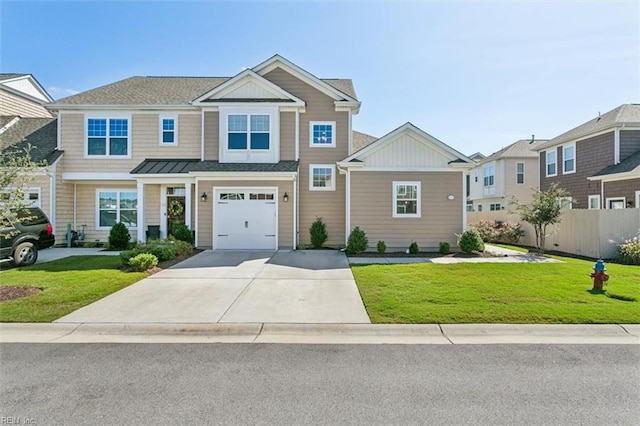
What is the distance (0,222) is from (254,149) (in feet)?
31.7

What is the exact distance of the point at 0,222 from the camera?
7.77 meters

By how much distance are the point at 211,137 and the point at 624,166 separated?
20.9 m

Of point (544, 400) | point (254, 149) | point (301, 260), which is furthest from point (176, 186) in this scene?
point (544, 400)

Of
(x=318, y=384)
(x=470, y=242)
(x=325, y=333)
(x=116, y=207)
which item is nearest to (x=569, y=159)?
(x=470, y=242)

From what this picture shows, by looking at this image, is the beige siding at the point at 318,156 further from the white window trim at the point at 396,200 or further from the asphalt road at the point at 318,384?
the asphalt road at the point at 318,384

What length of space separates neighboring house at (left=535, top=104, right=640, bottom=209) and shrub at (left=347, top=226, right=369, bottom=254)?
13.6 metres

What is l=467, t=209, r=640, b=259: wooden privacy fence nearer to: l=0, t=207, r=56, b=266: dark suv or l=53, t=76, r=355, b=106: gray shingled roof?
l=53, t=76, r=355, b=106: gray shingled roof

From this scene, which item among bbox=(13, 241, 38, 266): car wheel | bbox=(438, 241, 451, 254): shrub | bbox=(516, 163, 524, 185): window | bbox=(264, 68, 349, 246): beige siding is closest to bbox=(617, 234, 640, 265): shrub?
bbox=(438, 241, 451, 254): shrub

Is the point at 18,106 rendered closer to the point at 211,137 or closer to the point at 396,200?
the point at 211,137

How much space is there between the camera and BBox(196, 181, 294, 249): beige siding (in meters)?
14.9

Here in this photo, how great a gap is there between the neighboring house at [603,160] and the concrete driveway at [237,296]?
1579cm

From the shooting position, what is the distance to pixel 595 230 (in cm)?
1351

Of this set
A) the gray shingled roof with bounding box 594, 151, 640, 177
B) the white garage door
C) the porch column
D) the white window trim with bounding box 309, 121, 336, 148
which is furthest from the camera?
the gray shingled roof with bounding box 594, 151, 640, 177

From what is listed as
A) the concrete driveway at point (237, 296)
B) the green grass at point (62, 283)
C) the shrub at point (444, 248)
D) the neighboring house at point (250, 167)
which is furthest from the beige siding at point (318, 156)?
the green grass at point (62, 283)
